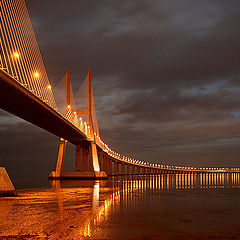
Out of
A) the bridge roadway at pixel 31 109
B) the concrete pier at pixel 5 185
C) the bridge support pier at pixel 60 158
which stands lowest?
the concrete pier at pixel 5 185

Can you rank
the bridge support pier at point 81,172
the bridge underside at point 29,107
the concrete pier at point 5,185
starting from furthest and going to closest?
the bridge support pier at point 81,172, the bridge underside at point 29,107, the concrete pier at point 5,185

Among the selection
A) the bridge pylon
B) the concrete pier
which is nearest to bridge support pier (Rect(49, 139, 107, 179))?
the bridge pylon

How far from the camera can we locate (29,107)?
3158cm

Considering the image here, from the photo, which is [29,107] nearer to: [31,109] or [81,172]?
[31,109]

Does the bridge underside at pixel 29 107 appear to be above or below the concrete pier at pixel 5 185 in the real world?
above

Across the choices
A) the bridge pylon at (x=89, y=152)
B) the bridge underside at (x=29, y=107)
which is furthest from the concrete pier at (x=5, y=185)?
the bridge pylon at (x=89, y=152)

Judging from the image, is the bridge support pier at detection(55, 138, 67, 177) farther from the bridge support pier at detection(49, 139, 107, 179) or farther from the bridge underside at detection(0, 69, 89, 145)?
the bridge underside at detection(0, 69, 89, 145)

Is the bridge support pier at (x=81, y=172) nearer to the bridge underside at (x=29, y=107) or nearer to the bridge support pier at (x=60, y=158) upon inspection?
the bridge support pier at (x=60, y=158)

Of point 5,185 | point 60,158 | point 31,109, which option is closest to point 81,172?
point 60,158

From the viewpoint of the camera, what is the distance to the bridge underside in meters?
24.6

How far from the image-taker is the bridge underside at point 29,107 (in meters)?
24.6

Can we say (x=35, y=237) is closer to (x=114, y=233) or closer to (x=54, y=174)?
(x=114, y=233)

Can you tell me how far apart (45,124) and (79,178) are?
14801 mm

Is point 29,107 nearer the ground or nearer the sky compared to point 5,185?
nearer the sky
